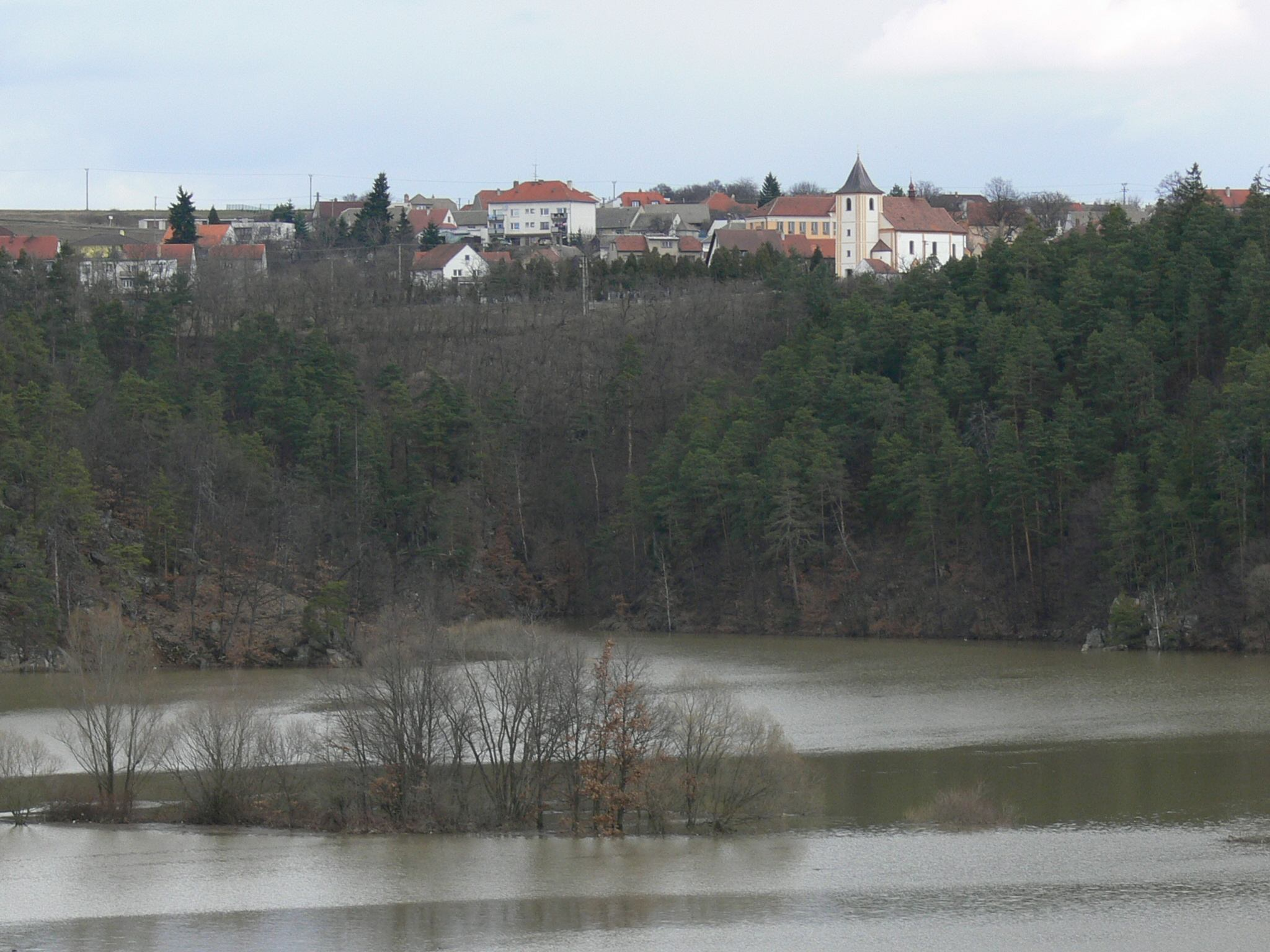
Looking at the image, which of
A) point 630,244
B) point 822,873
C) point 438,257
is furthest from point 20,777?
point 630,244

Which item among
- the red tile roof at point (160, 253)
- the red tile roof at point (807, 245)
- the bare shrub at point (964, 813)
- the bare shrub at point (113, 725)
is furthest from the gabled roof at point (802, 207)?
the bare shrub at point (113, 725)

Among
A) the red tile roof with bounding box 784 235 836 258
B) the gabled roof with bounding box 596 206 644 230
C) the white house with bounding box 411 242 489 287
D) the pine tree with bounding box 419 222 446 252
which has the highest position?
the gabled roof with bounding box 596 206 644 230

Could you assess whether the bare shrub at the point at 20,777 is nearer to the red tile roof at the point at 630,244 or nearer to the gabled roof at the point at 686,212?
the red tile roof at the point at 630,244

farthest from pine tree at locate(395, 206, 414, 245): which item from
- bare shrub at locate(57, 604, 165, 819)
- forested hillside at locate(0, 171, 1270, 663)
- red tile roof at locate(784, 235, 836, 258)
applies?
bare shrub at locate(57, 604, 165, 819)

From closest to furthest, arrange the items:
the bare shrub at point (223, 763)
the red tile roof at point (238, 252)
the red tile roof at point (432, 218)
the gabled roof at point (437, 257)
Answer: the bare shrub at point (223, 763), the red tile roof at point (238, 252), the gabled roof at point (437, 257), the red tile roof at point (432, 218)

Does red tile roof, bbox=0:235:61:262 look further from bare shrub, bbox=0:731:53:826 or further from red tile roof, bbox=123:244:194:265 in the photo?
bare shrub, bbox=0:731:53:826

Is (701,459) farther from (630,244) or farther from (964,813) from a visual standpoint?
(630,244)

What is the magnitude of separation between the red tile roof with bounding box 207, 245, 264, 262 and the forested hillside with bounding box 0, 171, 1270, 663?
11.1 metres

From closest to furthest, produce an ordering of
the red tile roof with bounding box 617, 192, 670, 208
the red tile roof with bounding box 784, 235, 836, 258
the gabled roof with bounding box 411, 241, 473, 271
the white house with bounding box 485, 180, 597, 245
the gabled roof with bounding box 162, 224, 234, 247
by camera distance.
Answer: the gabled roof with bounding box 411, 241, 473, 271
the red tile roof with bounding box 784, 235, 836, 258
the gabled roof with bounding box 162, 224, 234, 247
the white house with bounding box 485, 180, 597, 245
the red tile roof with bounding box 617, 192, 670, 208

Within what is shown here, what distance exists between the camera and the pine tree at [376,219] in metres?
99.9

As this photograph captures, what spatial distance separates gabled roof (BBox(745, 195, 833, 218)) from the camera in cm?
9850

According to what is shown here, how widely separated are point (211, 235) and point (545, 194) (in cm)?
2239

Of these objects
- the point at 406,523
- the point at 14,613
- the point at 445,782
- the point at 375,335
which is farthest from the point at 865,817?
the point at 375,335

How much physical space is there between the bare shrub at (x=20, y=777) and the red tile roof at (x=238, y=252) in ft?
190
